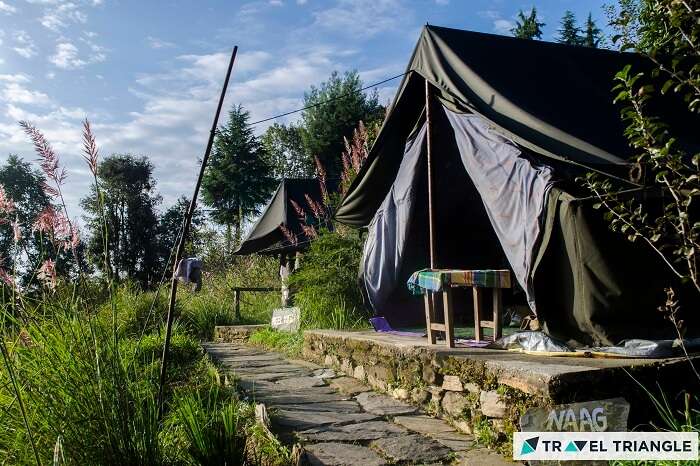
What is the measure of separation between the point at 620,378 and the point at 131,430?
90.7 inches

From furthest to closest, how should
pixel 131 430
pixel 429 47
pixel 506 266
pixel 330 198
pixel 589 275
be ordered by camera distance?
1. pixel 330 198
2. pixel 506 266
3. pixel 429 47
4. pixel 589 275
5. pixel 131 430

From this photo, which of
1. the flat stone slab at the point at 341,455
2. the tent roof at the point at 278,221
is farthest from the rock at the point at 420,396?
the tent roof at the point at 278,221

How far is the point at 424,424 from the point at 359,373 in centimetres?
158

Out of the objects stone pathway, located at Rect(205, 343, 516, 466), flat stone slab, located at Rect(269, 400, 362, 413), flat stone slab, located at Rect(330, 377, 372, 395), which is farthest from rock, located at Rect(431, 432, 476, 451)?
flat stone slab, located at Rect(330, 377, 372, 395)

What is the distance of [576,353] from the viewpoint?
3.56 metres

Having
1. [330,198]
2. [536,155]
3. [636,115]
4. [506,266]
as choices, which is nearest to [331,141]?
[330,198]

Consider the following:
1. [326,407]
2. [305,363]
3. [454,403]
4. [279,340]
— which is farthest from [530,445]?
[279,340]

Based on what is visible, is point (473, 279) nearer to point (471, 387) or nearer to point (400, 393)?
point (471, 387)

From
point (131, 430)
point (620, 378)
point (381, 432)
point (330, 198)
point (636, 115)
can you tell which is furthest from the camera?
point (330, 198)

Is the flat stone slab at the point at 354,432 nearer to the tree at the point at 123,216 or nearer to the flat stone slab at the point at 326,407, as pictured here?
the flat stone slab at the point at 326,407

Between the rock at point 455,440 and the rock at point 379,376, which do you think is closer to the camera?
the rock at point 455,440

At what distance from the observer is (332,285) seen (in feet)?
23.1

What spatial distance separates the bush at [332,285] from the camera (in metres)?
7.06

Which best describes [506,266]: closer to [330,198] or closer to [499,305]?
[499,305]
